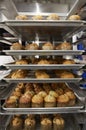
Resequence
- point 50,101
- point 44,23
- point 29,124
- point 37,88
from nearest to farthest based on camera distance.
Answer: point 44,23 → point 50,101 → point 29,124 → point 37,88

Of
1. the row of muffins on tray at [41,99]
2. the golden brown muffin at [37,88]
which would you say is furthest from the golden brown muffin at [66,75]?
the golden brown muffin at [37,88]

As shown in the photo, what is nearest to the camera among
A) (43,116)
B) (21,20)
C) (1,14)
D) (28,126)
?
(21,20)

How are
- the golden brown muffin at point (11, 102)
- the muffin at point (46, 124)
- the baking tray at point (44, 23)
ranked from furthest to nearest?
the muffin at point (46, 124), the golden brown muffin at point (11, 102), the baking tray at point (44, 23)

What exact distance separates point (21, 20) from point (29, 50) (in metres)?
0.21

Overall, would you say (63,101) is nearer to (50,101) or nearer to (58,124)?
(50,101)

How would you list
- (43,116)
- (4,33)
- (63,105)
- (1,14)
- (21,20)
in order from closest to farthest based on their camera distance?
1. (21,20)
2. (63,105)
3. (43,116)
4. (1,14)
5. (4,33)

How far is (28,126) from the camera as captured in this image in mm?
1578

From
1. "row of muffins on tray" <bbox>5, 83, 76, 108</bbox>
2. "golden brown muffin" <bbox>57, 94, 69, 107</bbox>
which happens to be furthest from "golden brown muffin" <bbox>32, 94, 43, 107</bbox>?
"golden brown muffin" <bbox>57, 94, 69, 107</bbox>

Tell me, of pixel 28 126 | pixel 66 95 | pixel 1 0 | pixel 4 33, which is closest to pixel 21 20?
pixel 1 0

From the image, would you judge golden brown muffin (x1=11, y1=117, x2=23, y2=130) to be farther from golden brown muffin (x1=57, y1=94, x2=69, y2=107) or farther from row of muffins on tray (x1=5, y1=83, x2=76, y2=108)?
golden brown muffin (x1=57, y1=94, x2=69, y2=107)

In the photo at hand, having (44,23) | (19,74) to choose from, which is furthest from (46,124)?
(44,23)

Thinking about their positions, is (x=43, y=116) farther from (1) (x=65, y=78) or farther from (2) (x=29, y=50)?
(2) (x=29, y=50)

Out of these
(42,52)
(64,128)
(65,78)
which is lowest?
(64,128)

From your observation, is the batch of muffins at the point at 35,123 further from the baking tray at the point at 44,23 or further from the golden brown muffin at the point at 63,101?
the baking tray at the point at 44,23
